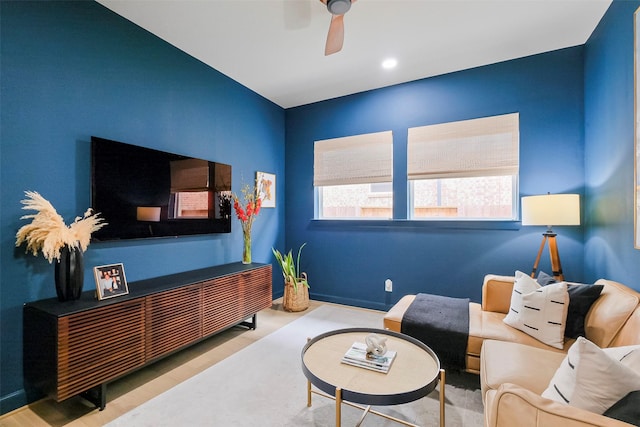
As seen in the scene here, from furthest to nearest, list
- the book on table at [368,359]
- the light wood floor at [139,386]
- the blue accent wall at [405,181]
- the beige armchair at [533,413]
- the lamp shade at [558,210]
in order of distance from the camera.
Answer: the blue accent wall at [405,181]
the lamp shade at [558,210]
the light wood floor at [139,386]
the book on table at [368,359]
the beige armchair at [533,413]

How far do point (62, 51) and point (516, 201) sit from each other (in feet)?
13.7

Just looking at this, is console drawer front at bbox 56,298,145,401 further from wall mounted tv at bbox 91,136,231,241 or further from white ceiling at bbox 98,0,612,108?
white ceiling at bbox 98,0,612,108

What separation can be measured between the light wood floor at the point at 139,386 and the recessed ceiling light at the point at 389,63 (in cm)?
311

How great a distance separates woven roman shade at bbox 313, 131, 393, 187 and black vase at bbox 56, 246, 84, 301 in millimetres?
2864

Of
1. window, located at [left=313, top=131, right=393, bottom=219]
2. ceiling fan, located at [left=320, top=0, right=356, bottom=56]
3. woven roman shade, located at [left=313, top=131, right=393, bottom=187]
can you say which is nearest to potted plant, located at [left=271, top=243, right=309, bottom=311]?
window, located at [left=313, top=131, right=393, bottom=219]

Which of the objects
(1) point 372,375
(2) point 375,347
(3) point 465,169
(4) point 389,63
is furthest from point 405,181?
(1) point 372,375

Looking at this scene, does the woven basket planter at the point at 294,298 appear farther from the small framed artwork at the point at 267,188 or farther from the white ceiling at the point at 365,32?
the white ceiling at the point at 365,32

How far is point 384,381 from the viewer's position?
139 cm

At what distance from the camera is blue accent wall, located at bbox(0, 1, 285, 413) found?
1.79 meters

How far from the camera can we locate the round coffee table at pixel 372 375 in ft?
4.18

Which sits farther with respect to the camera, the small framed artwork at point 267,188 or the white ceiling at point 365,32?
the small framed artwork at point 267,188

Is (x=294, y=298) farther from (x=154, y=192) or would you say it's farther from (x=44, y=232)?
(x=44, y=232)

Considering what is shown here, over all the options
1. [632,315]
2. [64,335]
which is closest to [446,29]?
[632,315]

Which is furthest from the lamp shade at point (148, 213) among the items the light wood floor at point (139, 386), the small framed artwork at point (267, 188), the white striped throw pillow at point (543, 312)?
the white striped throw pillow at point (543, 312)
